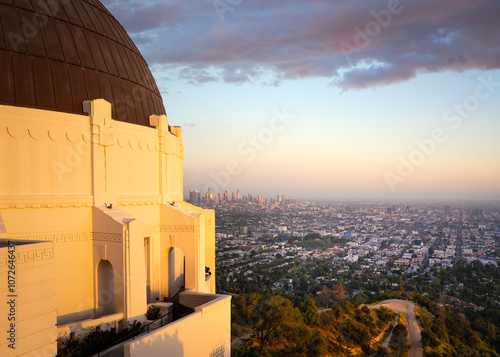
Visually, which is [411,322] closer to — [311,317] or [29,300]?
[311,317]

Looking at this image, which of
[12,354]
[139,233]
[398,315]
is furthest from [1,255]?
[398,315]

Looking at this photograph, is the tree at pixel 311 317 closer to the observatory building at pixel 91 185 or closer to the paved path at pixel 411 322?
the paved path at pixel 411 322

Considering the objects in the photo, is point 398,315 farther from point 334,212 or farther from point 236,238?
point 334,212

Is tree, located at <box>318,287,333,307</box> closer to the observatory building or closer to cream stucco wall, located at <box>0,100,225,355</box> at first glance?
the observatory building

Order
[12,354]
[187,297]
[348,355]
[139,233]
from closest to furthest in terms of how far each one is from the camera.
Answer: [12,354]
[139,233]
[187,297]
[348,355]

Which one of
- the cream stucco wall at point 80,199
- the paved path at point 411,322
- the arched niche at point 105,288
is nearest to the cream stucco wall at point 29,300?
the cream stucco wall at point 80,199
